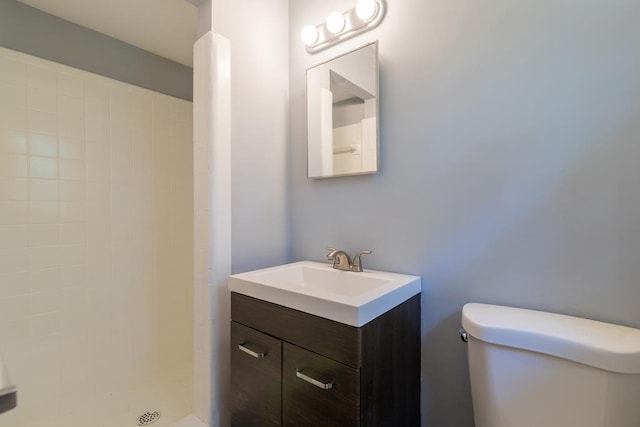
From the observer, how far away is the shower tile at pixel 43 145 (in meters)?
1.45

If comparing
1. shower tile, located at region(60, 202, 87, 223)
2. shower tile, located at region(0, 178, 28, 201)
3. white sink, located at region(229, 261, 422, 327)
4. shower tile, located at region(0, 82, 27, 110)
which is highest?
shower tile, located at region(0, 82, 27, 110)

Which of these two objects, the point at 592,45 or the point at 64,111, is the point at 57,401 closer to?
the point at 64,111

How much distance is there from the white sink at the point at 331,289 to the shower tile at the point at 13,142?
140 centimetres

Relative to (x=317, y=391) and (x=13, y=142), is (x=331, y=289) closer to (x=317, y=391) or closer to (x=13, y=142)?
(x=317, y=391)

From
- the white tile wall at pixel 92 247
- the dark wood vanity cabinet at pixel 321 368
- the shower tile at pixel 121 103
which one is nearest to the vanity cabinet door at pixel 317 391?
the dark wood vanity cabinet at pixel 321 368

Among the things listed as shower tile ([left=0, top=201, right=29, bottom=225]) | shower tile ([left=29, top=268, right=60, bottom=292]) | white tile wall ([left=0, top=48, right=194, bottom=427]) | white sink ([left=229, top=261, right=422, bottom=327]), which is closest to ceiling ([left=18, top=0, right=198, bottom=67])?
white tile wall ([left=0, top=48, right=194, bottom=427])

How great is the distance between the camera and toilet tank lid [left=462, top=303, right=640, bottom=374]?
2.04 feet

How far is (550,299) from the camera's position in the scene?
848mm

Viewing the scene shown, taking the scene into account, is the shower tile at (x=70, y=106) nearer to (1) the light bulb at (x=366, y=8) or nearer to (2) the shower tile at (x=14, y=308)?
(2) the shower tile at (x=14, y=308)

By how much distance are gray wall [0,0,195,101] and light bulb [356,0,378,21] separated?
1.51m

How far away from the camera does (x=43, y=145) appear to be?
1.48m

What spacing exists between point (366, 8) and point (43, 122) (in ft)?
5.94

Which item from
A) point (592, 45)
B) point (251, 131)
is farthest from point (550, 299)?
point (251, 131)

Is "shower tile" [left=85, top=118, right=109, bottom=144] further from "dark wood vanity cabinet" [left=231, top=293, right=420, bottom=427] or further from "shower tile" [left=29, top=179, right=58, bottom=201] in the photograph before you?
"dark wood vanity cabinet" [left=231, top=293, right=420, bottom=427]
